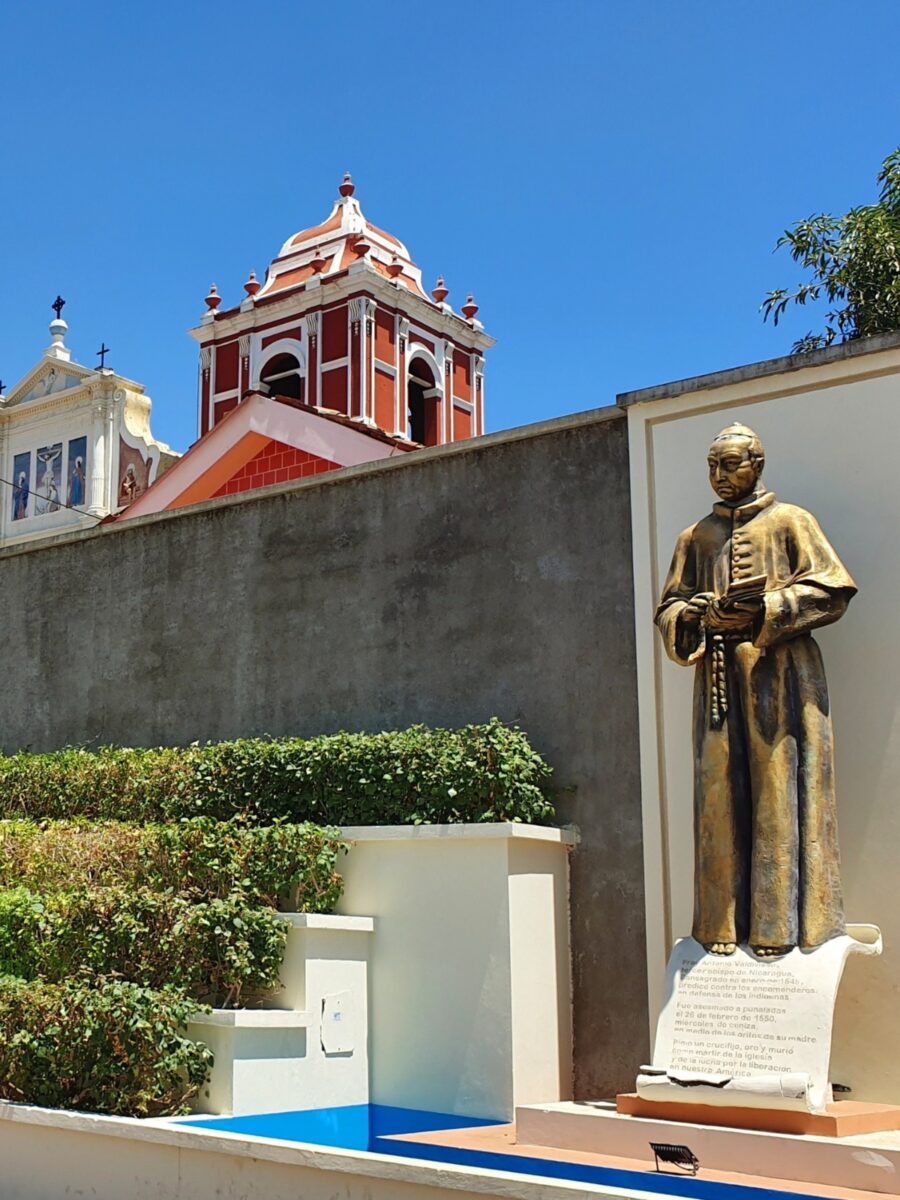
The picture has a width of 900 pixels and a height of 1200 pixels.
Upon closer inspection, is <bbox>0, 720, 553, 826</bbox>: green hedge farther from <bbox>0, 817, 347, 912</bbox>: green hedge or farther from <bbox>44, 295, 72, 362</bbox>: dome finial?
<bbox>44, 295, 72, 362</bbox>: dome finial

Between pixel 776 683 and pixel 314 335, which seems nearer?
pixel 776 683

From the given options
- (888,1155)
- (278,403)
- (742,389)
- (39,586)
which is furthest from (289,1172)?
(278,403)

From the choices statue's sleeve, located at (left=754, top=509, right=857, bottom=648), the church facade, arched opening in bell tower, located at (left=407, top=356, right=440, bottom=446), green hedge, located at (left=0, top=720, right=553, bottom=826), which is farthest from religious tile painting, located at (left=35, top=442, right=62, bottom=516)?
statue's sleeve, located at (left=754, top=509, right=857, bottom=648)

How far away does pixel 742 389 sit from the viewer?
7.72 meters

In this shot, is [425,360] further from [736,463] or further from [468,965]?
[736,463]

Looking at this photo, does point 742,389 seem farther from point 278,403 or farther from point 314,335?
point 314,335

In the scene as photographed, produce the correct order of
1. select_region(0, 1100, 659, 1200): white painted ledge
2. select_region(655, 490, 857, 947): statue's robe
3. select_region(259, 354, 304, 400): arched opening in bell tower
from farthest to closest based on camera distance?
select_region(259, 354, 304, 400): arched opening in bell tower, select_region(655, 490, 857, 947): statue's robe, select_region(0, 1100, 659, 1200): white painted ledge

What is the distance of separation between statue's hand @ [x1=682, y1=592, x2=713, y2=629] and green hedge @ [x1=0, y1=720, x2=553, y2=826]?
1534 mm

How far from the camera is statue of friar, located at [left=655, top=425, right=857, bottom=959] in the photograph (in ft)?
20.0

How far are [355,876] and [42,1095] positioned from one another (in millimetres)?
1998

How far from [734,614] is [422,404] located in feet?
67.3

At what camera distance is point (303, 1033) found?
23.0 ft

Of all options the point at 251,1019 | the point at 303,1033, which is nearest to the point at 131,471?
the point at 303,1033

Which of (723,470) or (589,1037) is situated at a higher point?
(723,470)
